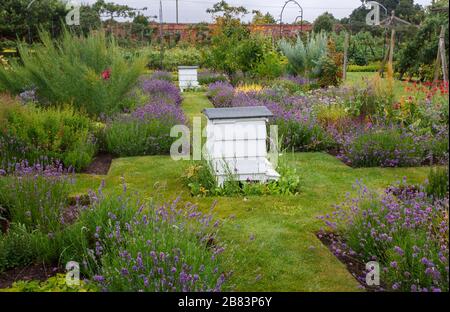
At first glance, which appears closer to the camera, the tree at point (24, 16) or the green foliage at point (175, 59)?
the tree at point (24, 16)

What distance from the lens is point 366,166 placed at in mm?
7082

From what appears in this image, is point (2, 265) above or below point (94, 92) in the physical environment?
below

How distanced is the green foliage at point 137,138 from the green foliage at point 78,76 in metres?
1.14

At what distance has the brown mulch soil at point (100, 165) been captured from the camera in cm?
709

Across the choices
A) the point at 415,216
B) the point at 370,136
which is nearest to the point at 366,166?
the point at 370,136

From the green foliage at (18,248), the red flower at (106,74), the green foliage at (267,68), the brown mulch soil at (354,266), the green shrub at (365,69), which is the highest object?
the red flower at (106,74)

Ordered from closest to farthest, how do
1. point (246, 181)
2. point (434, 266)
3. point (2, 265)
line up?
1. point (434, 266)
2. point (2, 265)
3. point (246, 181)

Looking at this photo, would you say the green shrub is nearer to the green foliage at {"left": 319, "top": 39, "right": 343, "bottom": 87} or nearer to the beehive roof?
the green foliage at {"left": 319, "top": 39, "right": 343, "bottom": 87}

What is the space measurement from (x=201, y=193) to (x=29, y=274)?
2.34m

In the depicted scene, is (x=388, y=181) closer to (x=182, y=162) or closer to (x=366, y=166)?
(x=366, y=166)

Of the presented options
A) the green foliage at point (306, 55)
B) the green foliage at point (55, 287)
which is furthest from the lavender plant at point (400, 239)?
the green foliage at point (306, 55)

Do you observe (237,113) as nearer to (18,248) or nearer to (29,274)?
(18,248)

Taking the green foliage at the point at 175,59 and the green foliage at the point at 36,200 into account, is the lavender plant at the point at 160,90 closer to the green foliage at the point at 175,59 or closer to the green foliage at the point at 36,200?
the green foliage at the point at 36,200
